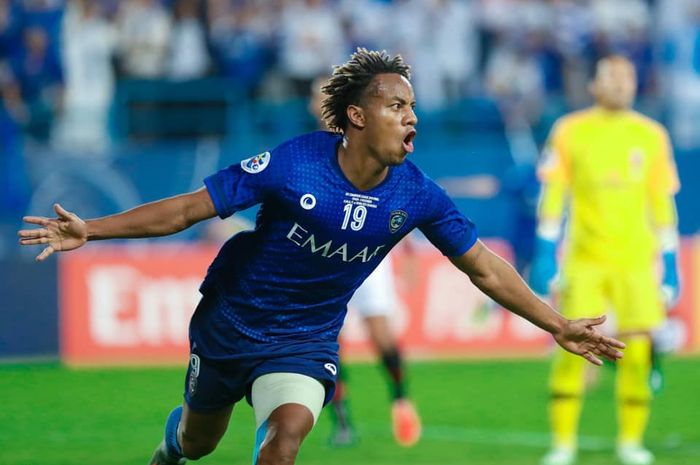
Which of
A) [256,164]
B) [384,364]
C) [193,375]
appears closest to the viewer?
[256,164]

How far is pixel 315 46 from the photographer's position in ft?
56.9

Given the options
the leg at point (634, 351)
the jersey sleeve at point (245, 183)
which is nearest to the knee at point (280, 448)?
the jersey sleeve at point (245, 183)

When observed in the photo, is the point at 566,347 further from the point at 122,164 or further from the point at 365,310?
the point at 122,164

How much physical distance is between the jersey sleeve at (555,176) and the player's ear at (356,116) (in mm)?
3564

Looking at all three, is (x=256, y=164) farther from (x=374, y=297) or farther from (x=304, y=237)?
(x=374, y=297)

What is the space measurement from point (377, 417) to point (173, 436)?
15.7 feet

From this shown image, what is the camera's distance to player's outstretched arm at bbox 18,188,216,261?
5215 mm

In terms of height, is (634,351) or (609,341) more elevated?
(609,341)

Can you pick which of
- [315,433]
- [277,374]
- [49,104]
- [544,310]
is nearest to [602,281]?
[315,433]

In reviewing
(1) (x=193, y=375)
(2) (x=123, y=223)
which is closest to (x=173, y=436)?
(1) (x=193, y=375)

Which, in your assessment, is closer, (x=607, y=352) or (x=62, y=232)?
(x=62, y=232)

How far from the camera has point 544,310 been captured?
19.6ft

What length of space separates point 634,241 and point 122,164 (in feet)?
29.0

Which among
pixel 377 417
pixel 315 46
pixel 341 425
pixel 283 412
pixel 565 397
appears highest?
pixel 315 46
